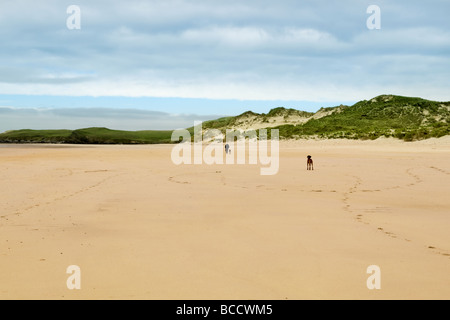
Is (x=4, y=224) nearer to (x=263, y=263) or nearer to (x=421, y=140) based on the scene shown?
(x=263, y=263)

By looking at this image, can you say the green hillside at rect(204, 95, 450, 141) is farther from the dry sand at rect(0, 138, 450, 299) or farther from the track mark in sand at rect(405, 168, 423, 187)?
the dry sand at rect(0, 138, 450, 299)

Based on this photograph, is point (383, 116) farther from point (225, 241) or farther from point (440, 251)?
point (225, 241)

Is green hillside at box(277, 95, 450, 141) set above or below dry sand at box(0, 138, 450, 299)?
above

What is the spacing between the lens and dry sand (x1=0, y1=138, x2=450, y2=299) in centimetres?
553

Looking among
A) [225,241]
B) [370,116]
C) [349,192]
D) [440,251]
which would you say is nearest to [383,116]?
[370,116]

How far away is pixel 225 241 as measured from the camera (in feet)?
25.9

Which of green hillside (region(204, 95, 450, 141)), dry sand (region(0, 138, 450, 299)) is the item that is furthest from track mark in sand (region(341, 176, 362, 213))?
green hillside (region(204, 95, 450, 141))

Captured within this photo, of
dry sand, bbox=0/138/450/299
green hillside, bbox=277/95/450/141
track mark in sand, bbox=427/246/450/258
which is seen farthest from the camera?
green hillside, bbox=277/95/450/141

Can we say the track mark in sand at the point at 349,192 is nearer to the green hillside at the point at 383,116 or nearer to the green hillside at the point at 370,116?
the green hillside at the point at 370,116

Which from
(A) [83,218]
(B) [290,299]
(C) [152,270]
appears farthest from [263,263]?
(A) [83,218]

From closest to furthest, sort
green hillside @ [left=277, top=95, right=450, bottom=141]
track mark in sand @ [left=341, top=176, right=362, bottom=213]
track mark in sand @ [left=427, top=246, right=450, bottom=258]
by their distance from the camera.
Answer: track mark in sand @ [left=427, top=246, right=450, bottom=258], track mark in sand @ [left=341, top=176, right=362, bottom=213], green hillside @ [left=277, top=95, right=450, bottom=141]

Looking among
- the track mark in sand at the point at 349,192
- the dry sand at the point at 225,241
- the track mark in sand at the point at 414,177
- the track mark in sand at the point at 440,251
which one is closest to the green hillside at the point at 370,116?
the track mark in sand at the point at 414,177

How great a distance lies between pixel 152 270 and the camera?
243 inches

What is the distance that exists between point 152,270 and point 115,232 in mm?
2730
